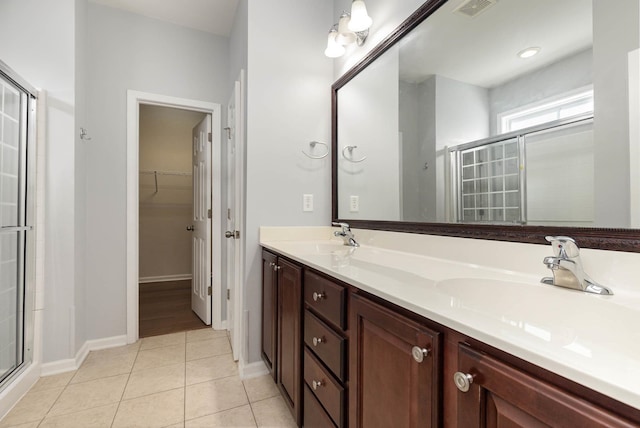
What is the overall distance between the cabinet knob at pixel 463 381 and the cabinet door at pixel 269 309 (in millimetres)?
1131

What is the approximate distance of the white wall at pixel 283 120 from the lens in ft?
6.07

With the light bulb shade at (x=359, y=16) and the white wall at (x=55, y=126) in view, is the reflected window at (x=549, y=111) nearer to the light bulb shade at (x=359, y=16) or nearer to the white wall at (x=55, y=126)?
the light bulb shade at (x=359, y=16)

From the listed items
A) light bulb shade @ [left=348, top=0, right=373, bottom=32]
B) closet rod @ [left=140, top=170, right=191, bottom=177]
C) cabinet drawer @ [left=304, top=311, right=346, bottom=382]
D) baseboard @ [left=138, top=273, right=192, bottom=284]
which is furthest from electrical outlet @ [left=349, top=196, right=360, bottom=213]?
baseboard @ [left=138, top=273, right=192, bottom=284]

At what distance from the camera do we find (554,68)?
88 centimetres

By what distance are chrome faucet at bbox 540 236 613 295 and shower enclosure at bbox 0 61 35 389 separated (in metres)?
2.41

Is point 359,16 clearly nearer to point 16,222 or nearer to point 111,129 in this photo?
point 111,129

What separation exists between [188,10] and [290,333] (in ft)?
8.31

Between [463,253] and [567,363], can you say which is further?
[463,253]

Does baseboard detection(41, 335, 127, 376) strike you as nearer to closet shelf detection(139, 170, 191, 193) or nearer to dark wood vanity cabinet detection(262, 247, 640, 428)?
dark wood vanity cabinet detection(262, 247, 640, 428)

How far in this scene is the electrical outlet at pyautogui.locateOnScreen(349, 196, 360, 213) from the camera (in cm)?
186

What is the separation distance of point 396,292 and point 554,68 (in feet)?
2.74

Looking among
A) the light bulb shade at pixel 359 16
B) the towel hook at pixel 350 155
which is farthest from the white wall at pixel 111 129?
the light bulb shade at pixel 359 16

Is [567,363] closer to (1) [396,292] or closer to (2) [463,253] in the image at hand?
(1) [396,292]

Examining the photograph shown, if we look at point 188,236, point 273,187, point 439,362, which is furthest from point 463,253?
point 188,236
